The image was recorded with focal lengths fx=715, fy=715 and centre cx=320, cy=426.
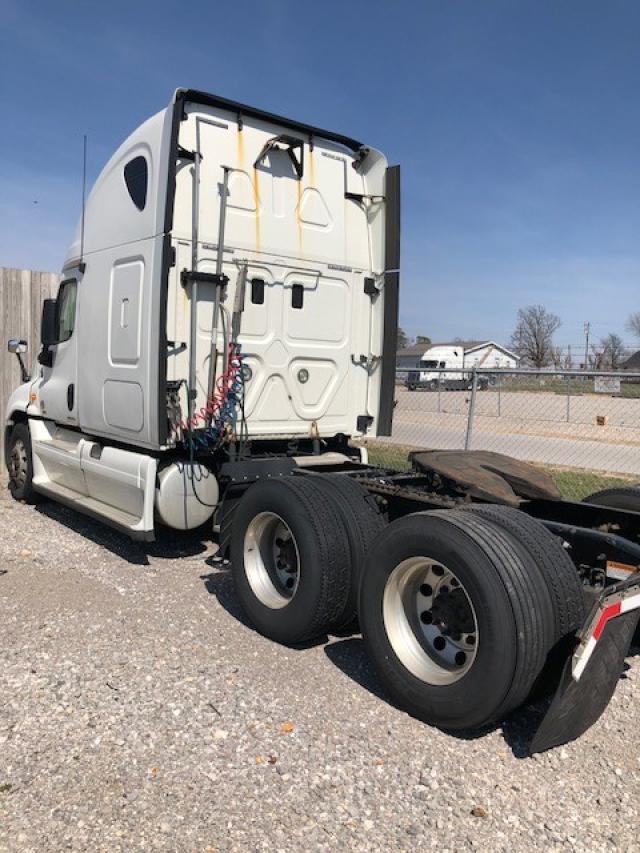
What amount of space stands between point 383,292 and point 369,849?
506 centimetres

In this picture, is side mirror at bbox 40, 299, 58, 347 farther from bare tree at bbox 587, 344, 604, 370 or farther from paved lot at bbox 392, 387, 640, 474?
bare tree at bbox 587, 344, 604, 370

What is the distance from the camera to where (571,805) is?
2.93 m

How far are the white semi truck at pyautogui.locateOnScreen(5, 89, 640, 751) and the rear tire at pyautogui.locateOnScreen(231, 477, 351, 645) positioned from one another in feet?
0.05

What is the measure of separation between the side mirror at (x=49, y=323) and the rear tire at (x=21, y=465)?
4.00 feet

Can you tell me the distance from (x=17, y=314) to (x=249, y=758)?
937 cm

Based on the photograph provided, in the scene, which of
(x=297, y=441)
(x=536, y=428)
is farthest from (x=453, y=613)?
(x=536, y=428)

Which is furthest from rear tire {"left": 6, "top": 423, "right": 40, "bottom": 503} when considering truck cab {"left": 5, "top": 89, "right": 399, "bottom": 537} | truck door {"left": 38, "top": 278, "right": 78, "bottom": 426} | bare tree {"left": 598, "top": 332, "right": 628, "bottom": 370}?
bare tree {"left": 598, "top": 332, "right": 628, "bottom": 370}

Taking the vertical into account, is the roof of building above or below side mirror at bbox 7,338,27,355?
above

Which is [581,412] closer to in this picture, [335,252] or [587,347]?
[587,347]

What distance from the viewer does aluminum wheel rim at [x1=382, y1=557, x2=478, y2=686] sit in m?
3.56

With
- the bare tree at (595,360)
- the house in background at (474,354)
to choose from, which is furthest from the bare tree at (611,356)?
the house in background at (474,354)

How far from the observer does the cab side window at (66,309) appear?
23.6 ft

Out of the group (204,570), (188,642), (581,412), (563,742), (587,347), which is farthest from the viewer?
(587,347)

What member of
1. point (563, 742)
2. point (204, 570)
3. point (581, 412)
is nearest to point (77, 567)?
point (204, 570)
